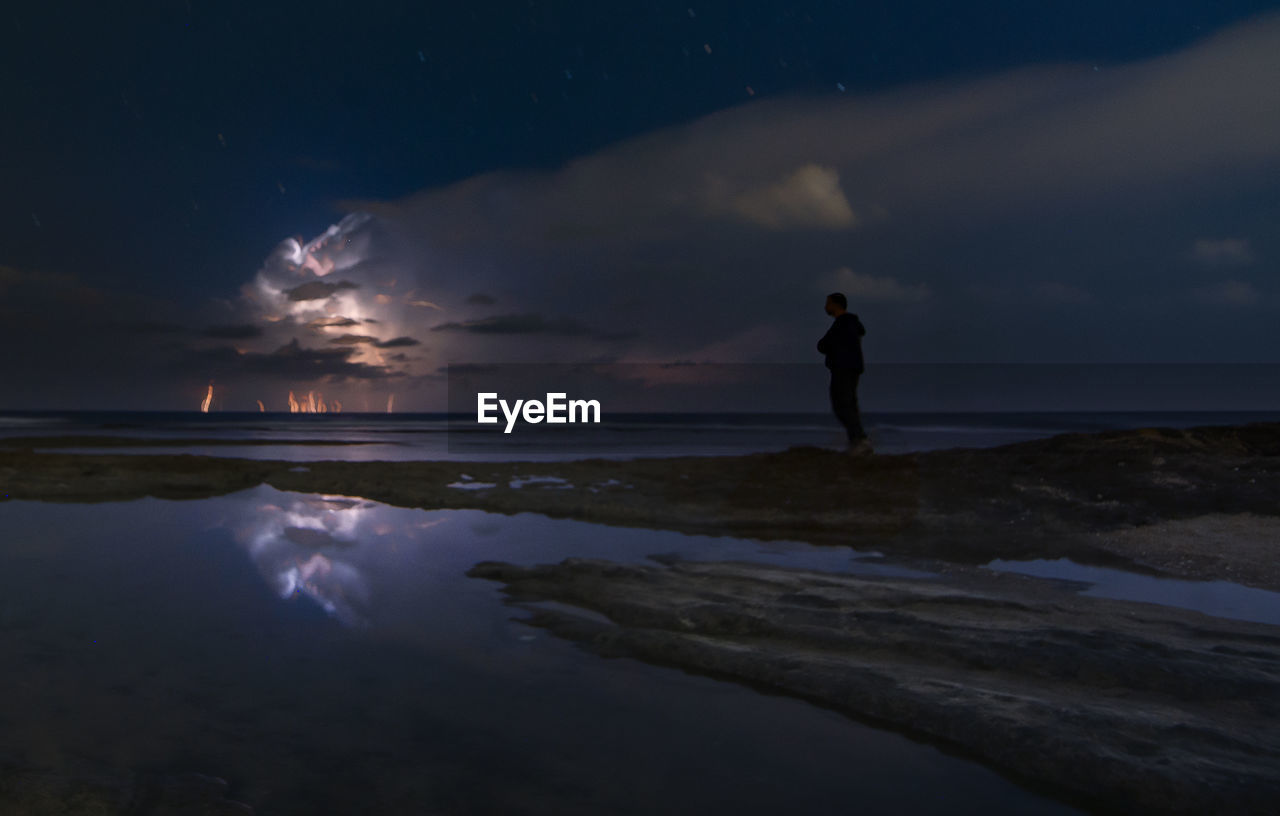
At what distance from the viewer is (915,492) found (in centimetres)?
743

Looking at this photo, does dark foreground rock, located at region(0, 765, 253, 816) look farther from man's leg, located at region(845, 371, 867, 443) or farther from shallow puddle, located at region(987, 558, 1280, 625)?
man's leg, located at region(845, 371, 867, 443)

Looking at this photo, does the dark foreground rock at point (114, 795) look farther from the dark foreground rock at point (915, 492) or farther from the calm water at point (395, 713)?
the dark foreground rock at point (915, 492)

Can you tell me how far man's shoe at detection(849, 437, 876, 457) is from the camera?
8.98 m

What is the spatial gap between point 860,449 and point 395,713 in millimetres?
7705

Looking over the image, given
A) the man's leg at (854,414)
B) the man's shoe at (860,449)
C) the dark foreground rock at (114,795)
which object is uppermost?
the man's leg at (854,414)

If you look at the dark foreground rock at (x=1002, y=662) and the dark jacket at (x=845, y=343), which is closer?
the dark foreground rock at (x=1002, y=662)

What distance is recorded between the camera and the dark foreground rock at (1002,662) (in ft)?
6.81

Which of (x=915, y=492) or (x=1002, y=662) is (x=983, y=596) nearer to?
(x=1002, y=662)

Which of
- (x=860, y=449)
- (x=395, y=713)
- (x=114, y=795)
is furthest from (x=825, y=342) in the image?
(x=114, y=795)

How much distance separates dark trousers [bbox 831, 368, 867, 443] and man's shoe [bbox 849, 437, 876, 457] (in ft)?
0.23

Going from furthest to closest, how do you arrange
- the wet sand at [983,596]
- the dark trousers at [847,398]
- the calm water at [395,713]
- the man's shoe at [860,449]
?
the dark trousers at [847,398], the man's shoe at [860,449], the wet sand at [983,596], the calm water at [395,713]

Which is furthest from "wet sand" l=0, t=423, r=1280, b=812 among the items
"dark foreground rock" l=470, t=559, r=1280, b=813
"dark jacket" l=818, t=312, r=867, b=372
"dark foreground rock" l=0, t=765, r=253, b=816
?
"dark foreground rock" l=0, t=765, r=253, b=816

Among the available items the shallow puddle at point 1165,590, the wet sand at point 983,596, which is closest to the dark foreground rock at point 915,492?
the wet sand at point 983,596

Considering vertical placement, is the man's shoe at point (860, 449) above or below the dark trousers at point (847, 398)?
below
